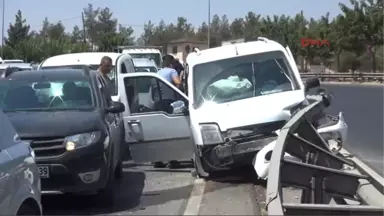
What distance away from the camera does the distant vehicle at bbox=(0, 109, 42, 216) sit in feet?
20.1

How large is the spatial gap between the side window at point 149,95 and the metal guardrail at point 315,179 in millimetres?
3062

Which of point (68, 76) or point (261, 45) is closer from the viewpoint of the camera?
point (68, 76)

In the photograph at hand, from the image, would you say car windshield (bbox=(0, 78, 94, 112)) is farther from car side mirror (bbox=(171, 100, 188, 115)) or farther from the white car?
car side mirror (bbox=(171, 100, 188, 115))

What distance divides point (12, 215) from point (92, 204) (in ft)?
11.9

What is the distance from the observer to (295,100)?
11.6 meters

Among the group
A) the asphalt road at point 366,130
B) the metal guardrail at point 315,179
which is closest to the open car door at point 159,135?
the metal guardrail at point 315,179

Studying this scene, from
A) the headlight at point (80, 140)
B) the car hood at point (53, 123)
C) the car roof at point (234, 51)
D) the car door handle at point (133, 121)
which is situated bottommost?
the car door handle at point (133, 121)

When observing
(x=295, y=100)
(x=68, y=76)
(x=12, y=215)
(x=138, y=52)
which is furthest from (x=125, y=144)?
(x=138, y=52)

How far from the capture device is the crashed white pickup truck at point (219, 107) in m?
11.1

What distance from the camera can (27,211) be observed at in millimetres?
6676

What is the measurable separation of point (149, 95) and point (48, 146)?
173 inches

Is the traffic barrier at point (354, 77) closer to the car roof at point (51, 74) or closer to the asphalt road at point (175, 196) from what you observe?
the asphalt road at point (175, 196)

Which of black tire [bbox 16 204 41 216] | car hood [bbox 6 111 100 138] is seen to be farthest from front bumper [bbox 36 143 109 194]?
black tire [bbox 16 204 41 216]

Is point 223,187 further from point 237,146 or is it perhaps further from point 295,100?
point 295,100
